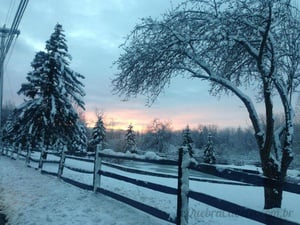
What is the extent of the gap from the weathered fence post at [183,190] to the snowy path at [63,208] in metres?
0.88

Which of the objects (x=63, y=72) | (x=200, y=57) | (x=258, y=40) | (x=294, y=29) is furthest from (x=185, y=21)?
(x=63, y=72)

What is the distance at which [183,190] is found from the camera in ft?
20.0

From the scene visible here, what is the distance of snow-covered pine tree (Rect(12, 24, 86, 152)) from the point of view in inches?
1021

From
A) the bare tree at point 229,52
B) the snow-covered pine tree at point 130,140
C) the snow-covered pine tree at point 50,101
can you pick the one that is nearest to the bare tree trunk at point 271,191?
the bare tree at point 229,52

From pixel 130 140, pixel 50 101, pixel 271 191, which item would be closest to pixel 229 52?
pixel 271 191

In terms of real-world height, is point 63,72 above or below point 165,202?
above

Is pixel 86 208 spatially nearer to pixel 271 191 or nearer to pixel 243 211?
pixel 271 191

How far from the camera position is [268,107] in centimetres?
886

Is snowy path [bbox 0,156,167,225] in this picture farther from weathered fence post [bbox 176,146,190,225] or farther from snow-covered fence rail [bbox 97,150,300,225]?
weathered fence post [bbox 176,146,190,225]

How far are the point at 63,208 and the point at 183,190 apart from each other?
325 centimetres

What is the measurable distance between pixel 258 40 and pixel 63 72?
1893 cm

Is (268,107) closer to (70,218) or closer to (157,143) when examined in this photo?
(70,218)

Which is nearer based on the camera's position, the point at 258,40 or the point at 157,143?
the point at 258,40

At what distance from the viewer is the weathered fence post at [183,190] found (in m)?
6.00
